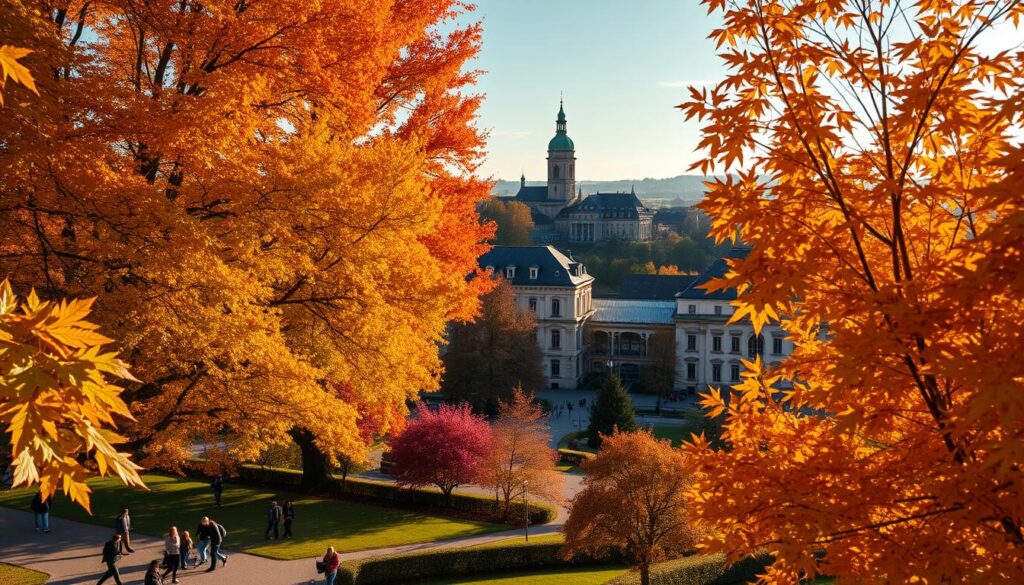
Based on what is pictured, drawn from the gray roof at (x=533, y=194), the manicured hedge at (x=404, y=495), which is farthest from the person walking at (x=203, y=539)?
the gray roof at (x=533, y=194)

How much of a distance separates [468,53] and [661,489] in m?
9.48

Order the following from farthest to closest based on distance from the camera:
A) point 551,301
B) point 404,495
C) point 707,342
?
point 551,301
point 707,342
point 404,495

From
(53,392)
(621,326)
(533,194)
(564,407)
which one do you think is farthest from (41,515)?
(533,194)

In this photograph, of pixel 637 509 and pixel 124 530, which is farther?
pixel 124 530

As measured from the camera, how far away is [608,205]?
140m

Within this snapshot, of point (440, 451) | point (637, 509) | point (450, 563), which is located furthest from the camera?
point (440, 451)

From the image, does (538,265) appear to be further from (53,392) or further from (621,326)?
(53,392)

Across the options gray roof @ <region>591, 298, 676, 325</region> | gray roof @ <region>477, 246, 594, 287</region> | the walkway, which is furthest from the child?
gray roof @ <region>591, 298, 676, 325</region>

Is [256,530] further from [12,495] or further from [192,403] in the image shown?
[192,403]

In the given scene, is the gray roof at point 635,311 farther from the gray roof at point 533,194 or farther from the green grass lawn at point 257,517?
the gray roof at point 533,194

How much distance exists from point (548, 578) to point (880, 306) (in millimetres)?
16549

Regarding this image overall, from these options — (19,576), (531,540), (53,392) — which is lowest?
(531,540)

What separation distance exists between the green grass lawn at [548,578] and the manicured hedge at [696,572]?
100 cm

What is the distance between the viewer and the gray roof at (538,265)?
65.2 meters
